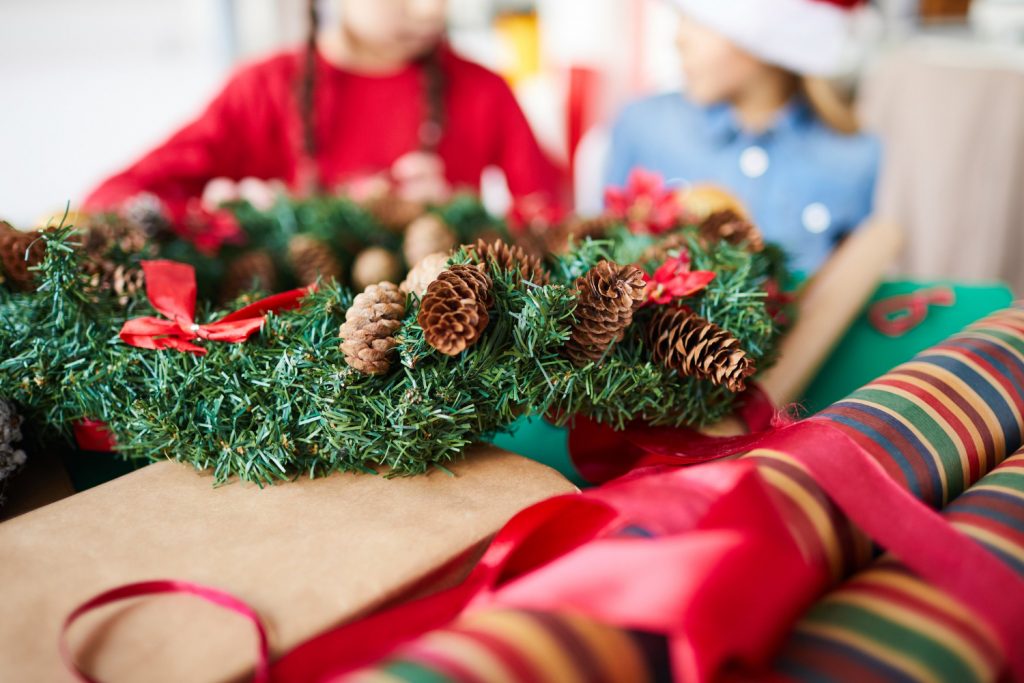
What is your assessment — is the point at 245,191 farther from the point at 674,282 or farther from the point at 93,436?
the point at 674,282

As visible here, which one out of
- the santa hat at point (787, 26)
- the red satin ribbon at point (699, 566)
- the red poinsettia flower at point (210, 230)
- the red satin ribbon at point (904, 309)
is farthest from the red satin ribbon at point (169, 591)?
the santa hat at point (787, 26)

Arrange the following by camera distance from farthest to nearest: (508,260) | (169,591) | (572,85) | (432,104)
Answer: (572,85)
(432,104)
(508,260)
(169,591)

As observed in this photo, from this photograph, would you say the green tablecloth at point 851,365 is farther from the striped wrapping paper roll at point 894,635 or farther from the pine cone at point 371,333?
the striped wrapping paper roll at point 894,635

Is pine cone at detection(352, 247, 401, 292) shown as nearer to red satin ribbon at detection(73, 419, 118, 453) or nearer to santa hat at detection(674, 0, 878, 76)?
red satin ribbon at detection(73, 419, 118, 453)

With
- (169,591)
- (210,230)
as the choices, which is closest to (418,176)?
(210,230)

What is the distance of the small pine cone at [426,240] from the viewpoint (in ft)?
2.47

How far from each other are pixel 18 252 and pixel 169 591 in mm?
304

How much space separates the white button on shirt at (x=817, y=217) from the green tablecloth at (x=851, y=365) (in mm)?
265

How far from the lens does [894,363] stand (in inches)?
26.7

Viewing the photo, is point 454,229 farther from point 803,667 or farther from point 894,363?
point 803,667

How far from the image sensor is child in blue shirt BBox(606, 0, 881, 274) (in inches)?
37.7

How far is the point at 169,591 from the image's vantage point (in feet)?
1.20

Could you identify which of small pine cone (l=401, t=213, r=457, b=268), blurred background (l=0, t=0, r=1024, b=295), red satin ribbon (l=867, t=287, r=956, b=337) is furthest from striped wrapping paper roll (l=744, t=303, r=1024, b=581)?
blurred background (l=0, t=0, r=1024, b=295)

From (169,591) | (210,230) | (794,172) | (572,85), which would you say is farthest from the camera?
(572,85)
